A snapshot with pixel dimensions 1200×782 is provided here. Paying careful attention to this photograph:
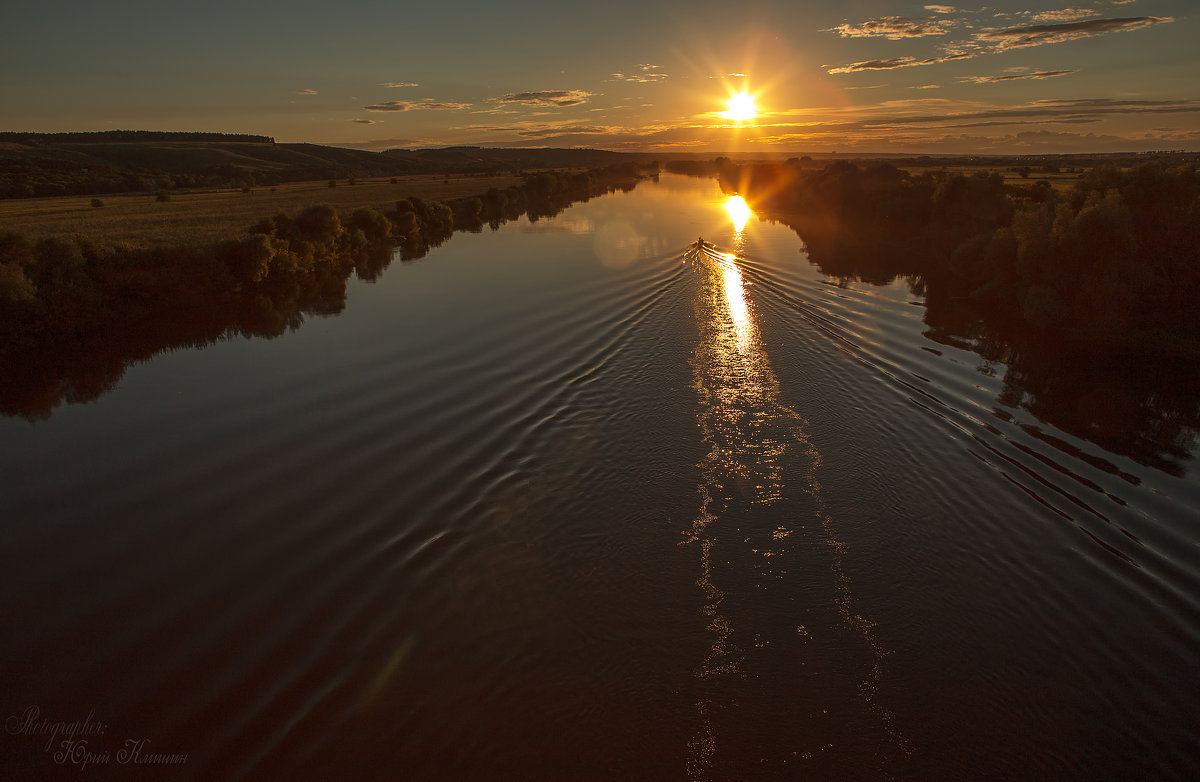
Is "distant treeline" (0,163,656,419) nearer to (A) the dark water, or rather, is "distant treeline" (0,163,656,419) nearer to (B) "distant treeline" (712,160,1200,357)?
(A) the dark water

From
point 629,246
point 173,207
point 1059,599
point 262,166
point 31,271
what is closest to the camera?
point 1059,599

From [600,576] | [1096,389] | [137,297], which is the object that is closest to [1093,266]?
[1096,389]

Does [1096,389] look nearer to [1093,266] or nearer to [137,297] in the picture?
[1093,266]

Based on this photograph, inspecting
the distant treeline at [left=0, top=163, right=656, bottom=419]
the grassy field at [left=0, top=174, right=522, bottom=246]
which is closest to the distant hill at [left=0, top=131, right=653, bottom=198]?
the grassy field at [left=0, top=174, right=522, bottom=246]

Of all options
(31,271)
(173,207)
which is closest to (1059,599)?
(31,271)

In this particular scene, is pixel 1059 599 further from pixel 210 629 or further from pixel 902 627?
pixel 210 629
